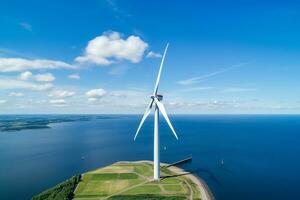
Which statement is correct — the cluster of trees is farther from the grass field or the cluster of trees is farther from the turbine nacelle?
the turbine nacelle

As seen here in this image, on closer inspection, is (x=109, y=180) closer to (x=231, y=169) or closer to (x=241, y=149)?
(x=231, y=169)

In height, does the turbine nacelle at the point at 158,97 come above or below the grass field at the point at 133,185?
above

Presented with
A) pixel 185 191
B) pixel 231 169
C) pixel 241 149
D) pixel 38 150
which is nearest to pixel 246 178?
pixel 231 169

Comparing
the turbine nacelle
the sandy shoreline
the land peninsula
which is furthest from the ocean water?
the turbine nacelle

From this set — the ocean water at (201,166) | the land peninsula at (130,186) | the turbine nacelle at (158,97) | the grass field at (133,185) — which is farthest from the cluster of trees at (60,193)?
the turbine nacelle at (158,97)

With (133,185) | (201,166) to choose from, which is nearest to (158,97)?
(133,185)

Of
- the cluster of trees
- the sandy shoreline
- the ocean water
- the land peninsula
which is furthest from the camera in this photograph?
the ocean water

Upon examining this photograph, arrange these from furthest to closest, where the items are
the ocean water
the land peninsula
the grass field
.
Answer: the ocean water < the grass field < the land peninsula

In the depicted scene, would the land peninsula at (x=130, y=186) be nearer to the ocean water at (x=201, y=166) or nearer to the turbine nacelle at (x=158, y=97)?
the ocean water at (x=201, y=166)

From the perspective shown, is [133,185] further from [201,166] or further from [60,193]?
[201,166]

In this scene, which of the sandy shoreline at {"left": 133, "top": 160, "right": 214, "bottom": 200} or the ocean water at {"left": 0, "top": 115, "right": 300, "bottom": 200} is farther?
the ocean water at {"left": 0, "top": 115, "right": 300, "bottom": 200}
